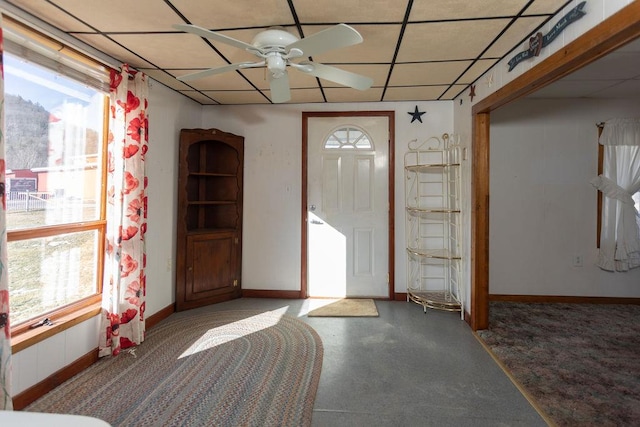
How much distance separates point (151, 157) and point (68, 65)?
952 millimetres

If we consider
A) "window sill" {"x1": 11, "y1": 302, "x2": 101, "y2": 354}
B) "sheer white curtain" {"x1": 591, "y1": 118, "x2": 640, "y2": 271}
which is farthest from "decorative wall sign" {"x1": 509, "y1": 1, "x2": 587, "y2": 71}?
"window sill" {"x1": 11, "y1": 302, "x2": 101, "y2": 354}

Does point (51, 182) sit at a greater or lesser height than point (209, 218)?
greater

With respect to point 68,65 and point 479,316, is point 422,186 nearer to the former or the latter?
point 479,316

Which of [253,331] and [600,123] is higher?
[600,123]

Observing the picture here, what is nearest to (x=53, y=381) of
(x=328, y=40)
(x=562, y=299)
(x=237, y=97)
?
(x=328, y=40)

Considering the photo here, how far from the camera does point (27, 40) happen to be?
1733mm

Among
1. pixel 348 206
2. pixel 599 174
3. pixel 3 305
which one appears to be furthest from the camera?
pixel 348 206

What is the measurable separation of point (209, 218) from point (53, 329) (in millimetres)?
2024

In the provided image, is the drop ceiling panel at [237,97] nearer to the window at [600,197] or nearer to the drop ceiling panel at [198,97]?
the drop ceiling panel at [198,97]

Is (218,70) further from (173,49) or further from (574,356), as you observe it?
(574,356)

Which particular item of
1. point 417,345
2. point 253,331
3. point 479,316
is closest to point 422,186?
point 479,316

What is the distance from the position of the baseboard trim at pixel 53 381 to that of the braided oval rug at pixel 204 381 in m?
0.04

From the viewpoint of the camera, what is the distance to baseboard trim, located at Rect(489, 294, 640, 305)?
3.52 meters

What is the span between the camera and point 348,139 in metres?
3.69
